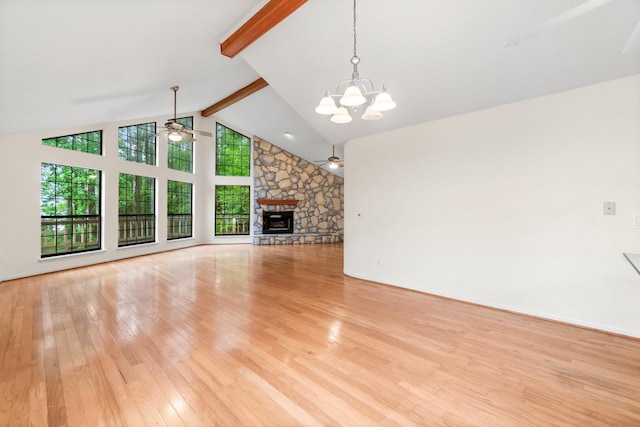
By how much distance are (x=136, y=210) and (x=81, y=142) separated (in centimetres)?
188

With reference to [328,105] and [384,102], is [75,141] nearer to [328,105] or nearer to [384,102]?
[328,105]

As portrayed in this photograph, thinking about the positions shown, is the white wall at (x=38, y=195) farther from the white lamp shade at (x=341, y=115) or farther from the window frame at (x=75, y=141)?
the white lamp shade at (x=341, y=115)

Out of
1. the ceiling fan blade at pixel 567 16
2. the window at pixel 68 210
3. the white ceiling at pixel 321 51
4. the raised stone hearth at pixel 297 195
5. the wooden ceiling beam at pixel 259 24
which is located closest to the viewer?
the ceiling fan blade at pixel 567 16

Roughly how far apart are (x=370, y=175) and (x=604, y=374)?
346cm

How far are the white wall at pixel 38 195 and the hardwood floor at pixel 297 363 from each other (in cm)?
129

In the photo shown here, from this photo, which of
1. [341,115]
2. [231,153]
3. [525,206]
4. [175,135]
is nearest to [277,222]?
[231,153]

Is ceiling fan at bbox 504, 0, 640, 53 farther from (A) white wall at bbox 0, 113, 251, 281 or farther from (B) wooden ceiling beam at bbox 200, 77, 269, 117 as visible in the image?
(A) white wall at bbox 0, 113, 251, 281

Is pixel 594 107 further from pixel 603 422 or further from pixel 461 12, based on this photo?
pixel 603 422

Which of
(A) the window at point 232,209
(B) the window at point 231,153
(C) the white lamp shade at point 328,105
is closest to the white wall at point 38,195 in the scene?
(B) the window at point 231,153

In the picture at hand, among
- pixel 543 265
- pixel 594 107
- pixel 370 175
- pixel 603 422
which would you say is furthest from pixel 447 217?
pixel 603 422

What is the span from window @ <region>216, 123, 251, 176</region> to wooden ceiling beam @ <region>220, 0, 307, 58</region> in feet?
19.0

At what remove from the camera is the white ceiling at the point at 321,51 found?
235cm

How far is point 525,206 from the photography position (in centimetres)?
317

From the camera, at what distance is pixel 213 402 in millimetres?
1709
